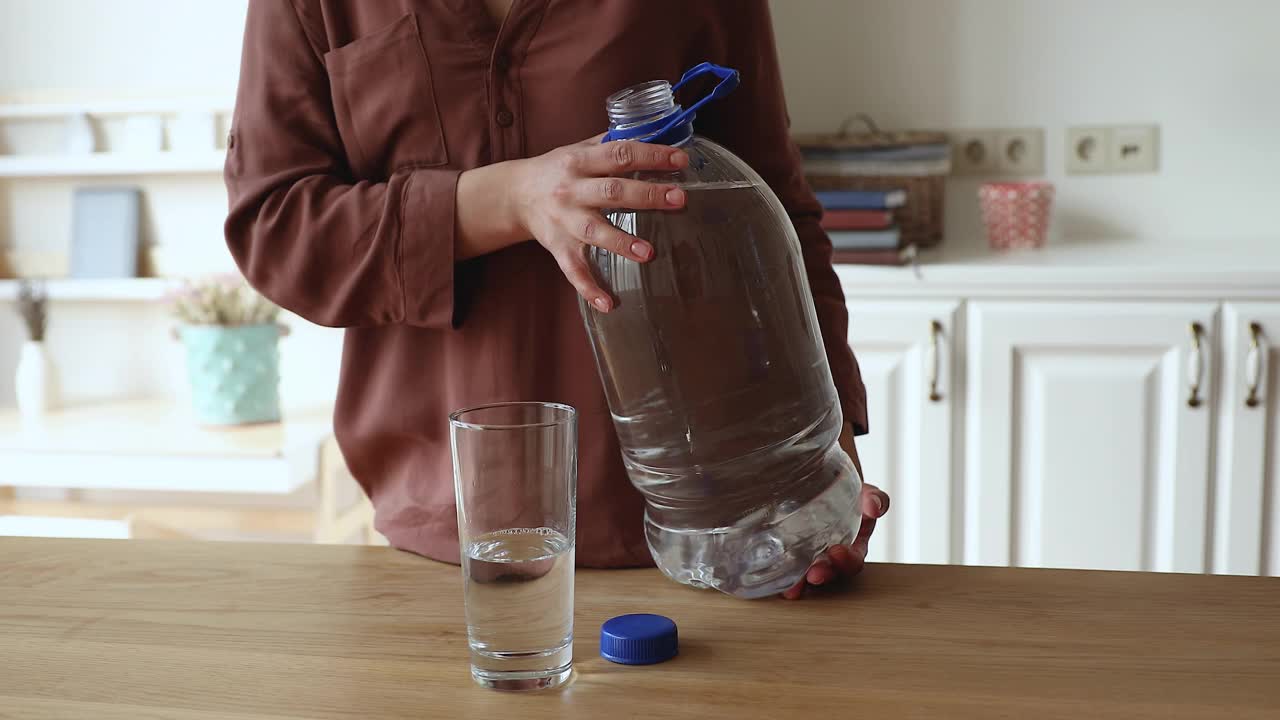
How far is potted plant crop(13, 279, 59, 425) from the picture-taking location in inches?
101

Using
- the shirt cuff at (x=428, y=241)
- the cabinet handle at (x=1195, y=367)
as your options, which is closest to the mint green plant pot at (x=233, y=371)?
the shirt cuff at (x=428, y=241)

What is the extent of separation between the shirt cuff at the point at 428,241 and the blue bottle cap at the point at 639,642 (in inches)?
12.0

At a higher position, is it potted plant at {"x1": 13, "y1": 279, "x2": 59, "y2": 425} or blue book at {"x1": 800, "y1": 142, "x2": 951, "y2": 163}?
blue book at {"x1": 800, "y1": 142, "x2": 951, "y2": 163}

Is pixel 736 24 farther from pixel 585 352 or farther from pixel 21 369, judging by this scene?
pixel 21 369

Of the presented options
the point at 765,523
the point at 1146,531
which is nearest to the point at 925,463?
the point at 1146,531

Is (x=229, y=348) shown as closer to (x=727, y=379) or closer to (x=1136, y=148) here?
(x=727, y=379)

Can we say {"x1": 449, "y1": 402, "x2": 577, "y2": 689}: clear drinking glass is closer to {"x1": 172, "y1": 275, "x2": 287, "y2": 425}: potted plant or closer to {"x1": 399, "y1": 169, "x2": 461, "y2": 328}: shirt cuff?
{"x1": 399, "y1": 169, "x2": 461, "y2": 328}: shirt cuff

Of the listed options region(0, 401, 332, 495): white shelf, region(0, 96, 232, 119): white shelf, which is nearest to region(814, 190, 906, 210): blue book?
region(0, 401, 332, 495): white shelf

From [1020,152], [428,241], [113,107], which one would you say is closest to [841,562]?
[428,241]

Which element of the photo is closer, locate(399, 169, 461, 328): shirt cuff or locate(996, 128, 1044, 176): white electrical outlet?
locate(399, 169, 461, 328): shirt cuff

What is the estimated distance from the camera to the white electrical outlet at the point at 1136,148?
238 centimetres

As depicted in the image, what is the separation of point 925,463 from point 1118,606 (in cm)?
131

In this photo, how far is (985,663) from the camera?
63cm

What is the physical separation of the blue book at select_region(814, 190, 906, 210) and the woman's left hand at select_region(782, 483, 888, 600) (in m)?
1.35
